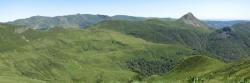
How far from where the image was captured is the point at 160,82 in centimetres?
3984

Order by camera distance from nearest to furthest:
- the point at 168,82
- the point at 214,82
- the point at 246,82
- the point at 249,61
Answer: the point at 246,82
the point at 168,82
the point at 214,82
the point at 249,61

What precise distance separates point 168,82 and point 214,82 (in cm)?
587

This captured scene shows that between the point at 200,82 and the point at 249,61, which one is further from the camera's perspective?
the point at 249,61

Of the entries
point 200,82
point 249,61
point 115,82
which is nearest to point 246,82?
point 200,82

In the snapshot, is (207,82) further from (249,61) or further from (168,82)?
(249,61)

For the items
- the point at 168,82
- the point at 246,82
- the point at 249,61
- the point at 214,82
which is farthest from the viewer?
the point at 249,61

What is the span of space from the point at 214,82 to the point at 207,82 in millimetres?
2282

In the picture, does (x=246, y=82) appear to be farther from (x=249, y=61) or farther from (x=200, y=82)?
(x=249, y=61)

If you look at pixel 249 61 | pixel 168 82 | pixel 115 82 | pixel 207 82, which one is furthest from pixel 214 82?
pixel 249 61

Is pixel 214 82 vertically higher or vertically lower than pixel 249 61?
higher

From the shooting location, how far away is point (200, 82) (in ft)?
133

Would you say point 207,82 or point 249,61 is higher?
point 207,82

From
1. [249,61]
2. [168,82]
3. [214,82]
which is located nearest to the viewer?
[168,82]

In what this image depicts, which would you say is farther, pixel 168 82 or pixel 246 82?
pixel 168 82
